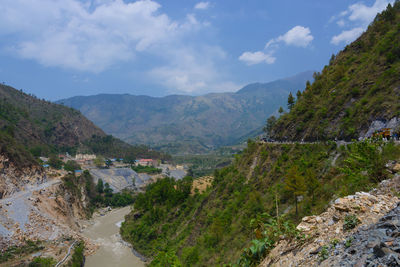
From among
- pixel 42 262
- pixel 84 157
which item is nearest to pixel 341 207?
pixel 42 262

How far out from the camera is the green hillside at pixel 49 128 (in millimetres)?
97562

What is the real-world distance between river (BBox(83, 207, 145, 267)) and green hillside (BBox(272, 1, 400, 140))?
32.9 m

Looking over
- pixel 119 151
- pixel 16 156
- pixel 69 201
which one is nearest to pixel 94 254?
pixel 69 201

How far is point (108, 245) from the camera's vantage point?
158ft

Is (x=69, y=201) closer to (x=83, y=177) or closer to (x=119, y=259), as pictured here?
(x=83, y=177)

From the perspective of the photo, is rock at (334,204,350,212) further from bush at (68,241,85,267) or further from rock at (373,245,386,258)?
bush at (68,241,85,267)

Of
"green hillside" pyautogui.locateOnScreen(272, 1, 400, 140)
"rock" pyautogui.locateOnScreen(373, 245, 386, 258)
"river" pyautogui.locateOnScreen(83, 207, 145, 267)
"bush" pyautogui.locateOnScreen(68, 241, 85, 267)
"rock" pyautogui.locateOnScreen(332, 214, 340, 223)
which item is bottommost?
"river" pyautogui.locateOnScreen(83, 207, 145, 267)

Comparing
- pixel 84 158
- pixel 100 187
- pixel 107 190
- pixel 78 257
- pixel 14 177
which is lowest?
pixel 78 257

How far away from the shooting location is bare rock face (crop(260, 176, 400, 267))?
14.2 feet

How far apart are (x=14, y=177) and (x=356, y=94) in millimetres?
58177

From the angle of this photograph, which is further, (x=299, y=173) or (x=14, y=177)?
(x=14, y=177)

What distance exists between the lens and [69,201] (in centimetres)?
5897

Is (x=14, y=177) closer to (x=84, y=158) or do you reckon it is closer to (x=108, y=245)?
(x=108, y=245)

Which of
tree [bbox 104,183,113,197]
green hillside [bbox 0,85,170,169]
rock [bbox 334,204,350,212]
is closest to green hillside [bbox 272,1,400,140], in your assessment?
rock [bbox 334,204,350,212]
